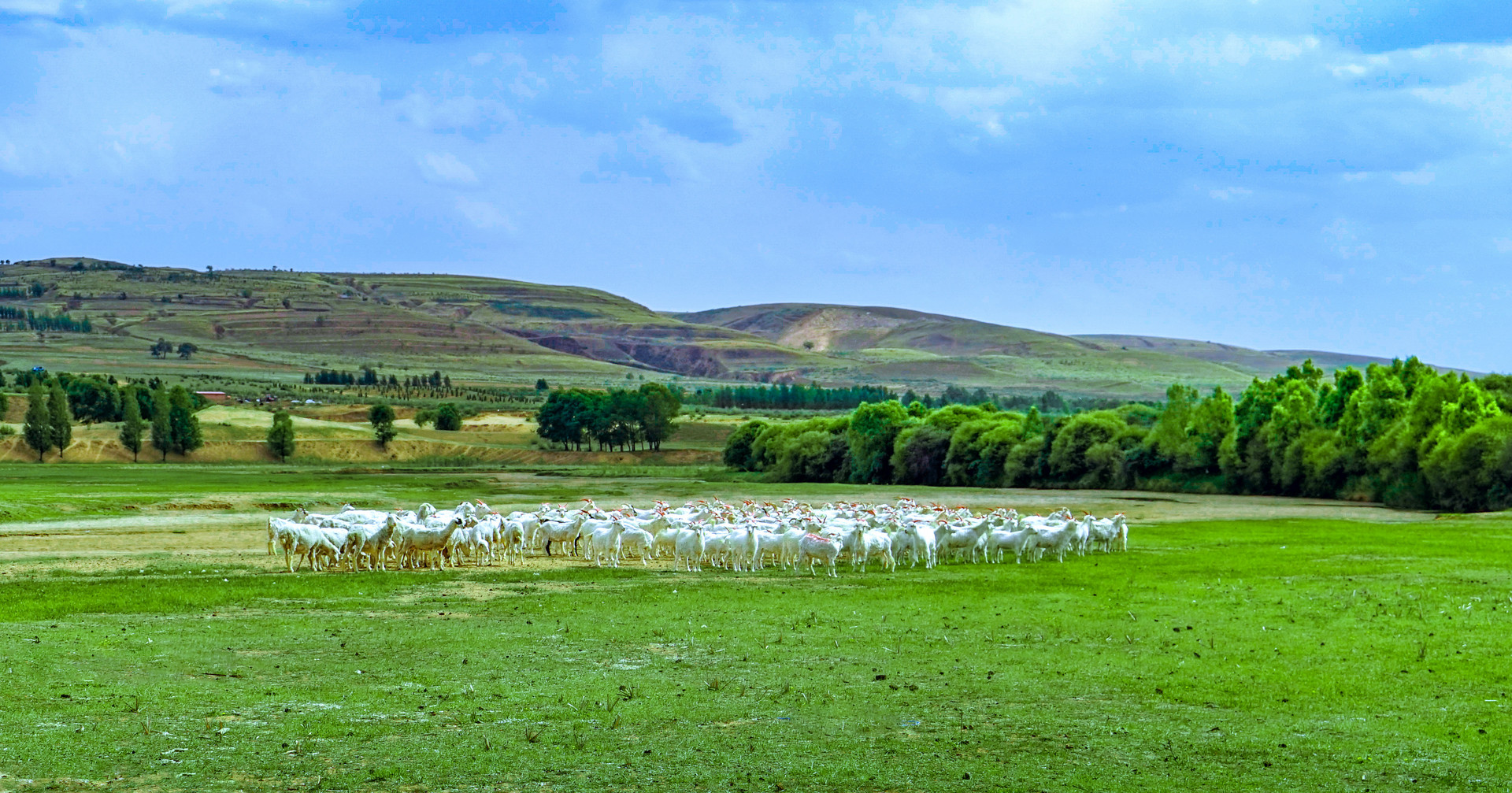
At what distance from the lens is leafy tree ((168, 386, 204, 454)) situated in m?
126

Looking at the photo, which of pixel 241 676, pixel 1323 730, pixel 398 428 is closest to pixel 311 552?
pixel 241 676

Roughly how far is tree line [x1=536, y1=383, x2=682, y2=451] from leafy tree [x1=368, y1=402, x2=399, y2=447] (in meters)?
15.1

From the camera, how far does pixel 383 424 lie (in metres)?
136

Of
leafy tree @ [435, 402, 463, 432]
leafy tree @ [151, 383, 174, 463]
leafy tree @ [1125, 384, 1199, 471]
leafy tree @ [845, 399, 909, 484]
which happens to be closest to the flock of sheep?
leafy tree @ [1125, 384, 1199, 471]

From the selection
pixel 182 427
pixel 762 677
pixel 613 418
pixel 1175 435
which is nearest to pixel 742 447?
pixel 613 418

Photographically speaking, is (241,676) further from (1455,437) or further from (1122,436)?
(1122,436)

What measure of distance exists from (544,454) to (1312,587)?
365 ft

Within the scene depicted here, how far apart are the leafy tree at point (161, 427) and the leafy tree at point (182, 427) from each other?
0.33 meters

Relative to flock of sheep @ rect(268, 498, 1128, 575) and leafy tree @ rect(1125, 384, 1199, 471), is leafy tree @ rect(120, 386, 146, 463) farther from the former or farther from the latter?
flock of sheep @ rect(268, 498, 1128, 575)

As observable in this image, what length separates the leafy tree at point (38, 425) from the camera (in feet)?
378

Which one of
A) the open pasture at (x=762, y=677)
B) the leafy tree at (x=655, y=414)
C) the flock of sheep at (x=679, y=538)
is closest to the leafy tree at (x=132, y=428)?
the leafy tree at (x=655, y=414)

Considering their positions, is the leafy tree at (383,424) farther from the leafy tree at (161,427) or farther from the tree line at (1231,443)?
the tree line at (1231,443)

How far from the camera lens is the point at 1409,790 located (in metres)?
12.3

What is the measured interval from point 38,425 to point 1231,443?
3640 inches
